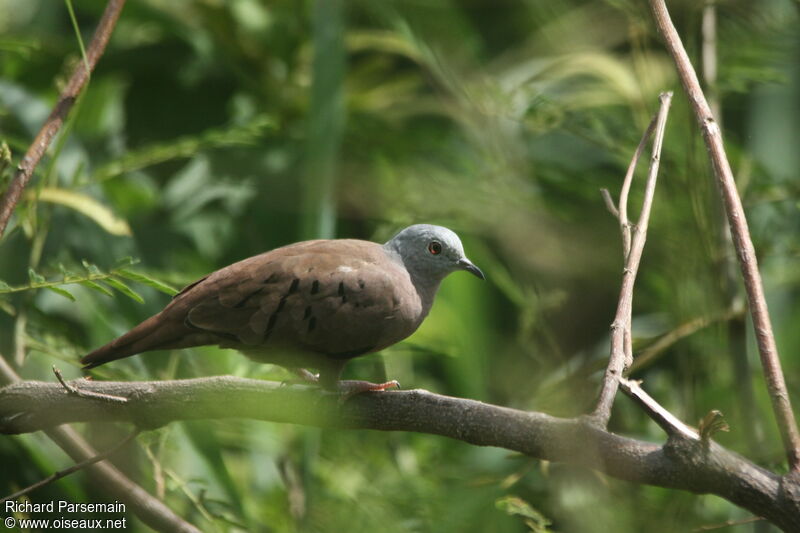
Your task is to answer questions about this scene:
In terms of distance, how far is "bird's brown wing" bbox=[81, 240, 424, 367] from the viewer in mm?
2152

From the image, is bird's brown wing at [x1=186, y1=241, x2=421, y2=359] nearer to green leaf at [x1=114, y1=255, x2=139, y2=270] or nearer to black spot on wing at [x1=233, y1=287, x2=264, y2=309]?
black spot on wing at [x1=233, y1=287, x2=264, y2=309]

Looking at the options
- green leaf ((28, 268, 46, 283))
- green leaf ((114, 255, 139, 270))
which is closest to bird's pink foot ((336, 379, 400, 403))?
green leaf ((114, 255, 139, 270))

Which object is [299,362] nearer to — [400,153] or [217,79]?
[400,153]

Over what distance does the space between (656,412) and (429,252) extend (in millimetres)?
1157

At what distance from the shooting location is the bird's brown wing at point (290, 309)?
7.06 feet

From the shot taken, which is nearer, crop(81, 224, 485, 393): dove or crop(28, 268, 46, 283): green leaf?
crop(28, 268, 46, 283): green leaf

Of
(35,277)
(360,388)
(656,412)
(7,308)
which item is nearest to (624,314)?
(656,412)

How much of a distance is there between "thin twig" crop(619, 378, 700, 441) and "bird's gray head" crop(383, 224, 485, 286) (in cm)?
105

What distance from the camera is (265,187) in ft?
13.3

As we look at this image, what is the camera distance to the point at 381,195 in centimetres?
364

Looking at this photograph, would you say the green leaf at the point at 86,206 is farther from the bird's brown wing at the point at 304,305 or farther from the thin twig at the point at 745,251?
the thin twig at the point at 745,251

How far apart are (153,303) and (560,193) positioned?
5.78ft

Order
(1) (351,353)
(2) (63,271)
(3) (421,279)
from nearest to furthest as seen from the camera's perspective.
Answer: (2) (63,271), (1) (351,353), (3) (421,279)

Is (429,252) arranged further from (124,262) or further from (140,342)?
(124,262)
